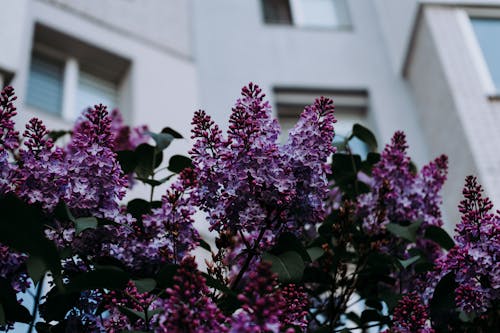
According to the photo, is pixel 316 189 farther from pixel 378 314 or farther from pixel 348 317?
pixel 348 317

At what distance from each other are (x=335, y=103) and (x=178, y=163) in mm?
4581

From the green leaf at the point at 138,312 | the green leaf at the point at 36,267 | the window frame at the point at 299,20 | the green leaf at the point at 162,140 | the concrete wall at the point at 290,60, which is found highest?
the window frame at the point at 299,20

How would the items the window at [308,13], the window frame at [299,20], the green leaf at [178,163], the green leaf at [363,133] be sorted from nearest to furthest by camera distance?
1. the green leaf at [178,163]
2. the green leaf at [363,133]
3. the window frame at [299,20]
4. the window at [308,13]

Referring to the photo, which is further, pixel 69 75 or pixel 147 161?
pixel 69 75

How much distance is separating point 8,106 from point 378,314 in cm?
175

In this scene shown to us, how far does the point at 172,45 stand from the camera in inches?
284

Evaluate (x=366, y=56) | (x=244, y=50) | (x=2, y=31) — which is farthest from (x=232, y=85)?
(x=2, y=31)

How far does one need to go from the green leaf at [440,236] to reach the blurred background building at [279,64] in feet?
8.64

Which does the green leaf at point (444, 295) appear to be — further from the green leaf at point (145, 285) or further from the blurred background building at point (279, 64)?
the blurred background building at point (279, 64)

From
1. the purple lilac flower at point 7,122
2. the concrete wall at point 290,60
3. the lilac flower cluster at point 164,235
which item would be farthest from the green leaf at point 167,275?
the concrete wall at point 290,60

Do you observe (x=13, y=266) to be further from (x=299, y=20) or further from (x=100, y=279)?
(x=299, y=20)

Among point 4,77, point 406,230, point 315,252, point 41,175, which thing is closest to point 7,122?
point 41,175

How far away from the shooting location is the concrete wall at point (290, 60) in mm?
6988

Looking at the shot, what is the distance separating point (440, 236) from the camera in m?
2.99
